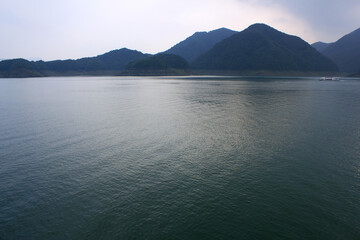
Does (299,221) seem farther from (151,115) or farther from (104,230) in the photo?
(151,115)

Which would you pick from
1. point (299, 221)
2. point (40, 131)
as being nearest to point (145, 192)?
point (299, 221)

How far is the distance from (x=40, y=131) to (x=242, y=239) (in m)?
50.3

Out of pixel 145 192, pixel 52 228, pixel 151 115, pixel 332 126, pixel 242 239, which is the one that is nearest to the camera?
pixel 242 239

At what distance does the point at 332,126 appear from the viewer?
56219 mm

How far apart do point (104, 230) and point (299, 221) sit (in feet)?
60.0

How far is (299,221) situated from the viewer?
21.2 meters

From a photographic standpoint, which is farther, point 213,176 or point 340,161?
point 340,161

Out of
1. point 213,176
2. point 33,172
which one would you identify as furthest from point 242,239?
point 33,172

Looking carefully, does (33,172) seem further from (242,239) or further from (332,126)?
(332,126)

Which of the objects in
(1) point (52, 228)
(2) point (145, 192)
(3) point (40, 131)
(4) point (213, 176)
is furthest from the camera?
(3) point (40, 131)

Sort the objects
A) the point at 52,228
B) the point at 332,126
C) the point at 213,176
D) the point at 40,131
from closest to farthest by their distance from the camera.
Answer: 1. the point at 52,228
2. the point at 213,176
3. the point at 40,131
4. the point at 332,126

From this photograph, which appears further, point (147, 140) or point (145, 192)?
point (147, 140)

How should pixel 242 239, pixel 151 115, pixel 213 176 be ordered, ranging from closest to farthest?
pixel 242 239, pixel 213 176, pixel 151 115

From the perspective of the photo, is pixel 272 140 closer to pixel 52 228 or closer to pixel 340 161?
pixel 340 161
